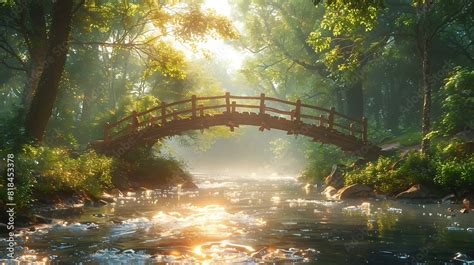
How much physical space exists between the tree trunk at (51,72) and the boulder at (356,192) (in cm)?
1093

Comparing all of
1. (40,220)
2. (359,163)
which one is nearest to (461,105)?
(359,163)

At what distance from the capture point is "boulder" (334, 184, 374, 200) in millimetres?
15727

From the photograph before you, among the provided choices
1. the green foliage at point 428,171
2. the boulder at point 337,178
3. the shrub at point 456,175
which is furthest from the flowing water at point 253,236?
the boulder at point 337,178

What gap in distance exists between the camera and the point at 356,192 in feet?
52.0

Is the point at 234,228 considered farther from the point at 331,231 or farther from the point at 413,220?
the point at 413,220

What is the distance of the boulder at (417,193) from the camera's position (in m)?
14.1

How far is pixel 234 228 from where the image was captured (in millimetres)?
8938

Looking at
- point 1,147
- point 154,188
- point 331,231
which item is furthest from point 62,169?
point 331,231

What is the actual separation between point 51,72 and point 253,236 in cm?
1074

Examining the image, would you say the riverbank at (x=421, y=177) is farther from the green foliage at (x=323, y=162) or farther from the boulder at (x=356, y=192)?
the green foliage at (x=323, y=162)

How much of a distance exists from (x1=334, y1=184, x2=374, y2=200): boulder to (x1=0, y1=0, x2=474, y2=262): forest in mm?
397

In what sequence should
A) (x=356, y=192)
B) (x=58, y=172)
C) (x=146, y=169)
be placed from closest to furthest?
(x=58, y=172) → (x=356, y=192) → (x=146, y=169)

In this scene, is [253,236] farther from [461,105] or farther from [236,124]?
[461,105]

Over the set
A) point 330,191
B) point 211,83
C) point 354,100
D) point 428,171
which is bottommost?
point 330,191
